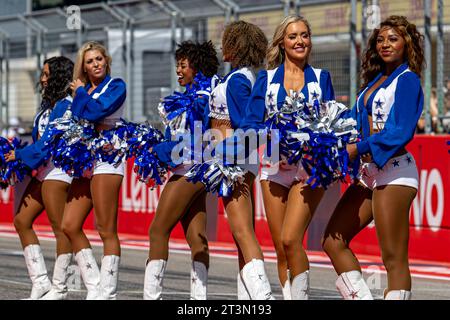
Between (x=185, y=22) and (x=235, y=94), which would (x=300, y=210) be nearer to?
(x=235, y=94)

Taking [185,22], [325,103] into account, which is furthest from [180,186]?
[185,22]

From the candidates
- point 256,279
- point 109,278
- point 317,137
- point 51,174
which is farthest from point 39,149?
point 317,137

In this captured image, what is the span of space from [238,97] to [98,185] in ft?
4.56

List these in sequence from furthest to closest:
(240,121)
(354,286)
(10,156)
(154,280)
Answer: (10,156)
(154,280)
(240,121)
(354,286)

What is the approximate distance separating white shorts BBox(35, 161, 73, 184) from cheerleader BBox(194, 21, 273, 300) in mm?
1640

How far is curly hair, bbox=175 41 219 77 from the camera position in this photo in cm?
821

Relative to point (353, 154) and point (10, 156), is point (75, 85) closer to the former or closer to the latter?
point (10, 156)

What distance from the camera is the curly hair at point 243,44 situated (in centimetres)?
739

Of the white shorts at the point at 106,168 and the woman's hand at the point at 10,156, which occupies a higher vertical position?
the woman's hand at the point at 10,156

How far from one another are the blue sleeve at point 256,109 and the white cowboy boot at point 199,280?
117 centimetres

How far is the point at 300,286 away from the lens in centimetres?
707

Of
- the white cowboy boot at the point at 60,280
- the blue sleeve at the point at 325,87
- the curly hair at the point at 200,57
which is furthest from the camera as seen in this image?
the white cowboy boot at the point at 60,280

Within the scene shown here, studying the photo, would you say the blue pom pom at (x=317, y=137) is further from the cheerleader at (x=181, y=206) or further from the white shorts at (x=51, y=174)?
the white shorts at (x=51, y=174)

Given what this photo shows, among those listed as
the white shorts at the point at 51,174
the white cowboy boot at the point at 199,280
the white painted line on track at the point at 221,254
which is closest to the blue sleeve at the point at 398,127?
the white cowboy boot at the point at 199,280
